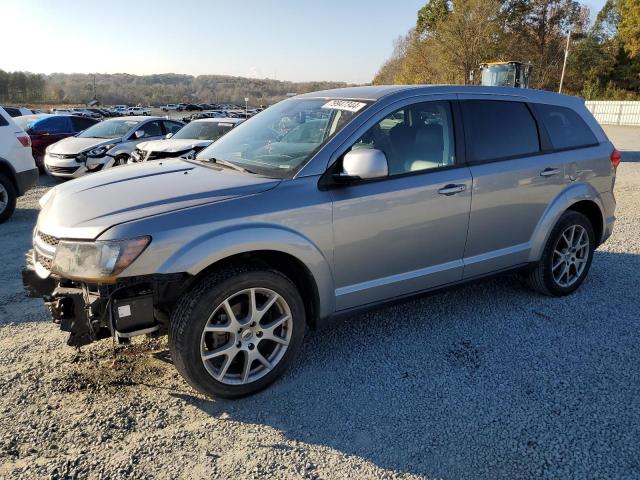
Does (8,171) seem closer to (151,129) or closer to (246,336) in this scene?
(151,129)

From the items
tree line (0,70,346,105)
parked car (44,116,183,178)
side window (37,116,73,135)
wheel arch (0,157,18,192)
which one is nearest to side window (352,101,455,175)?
wheel arch (0,157,18,192)

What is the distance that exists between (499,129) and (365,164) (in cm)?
160

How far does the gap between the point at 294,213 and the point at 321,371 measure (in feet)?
3.61

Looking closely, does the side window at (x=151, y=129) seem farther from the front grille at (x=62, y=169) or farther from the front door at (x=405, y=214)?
the front door at (x=405, y=214)

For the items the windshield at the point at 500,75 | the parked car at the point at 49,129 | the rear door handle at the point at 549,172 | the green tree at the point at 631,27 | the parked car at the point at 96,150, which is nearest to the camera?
the rear door handle at the point at 549,172

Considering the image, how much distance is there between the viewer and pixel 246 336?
9.75ft

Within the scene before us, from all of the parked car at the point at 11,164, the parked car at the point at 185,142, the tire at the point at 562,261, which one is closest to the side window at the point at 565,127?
the tire at the point at 562,261

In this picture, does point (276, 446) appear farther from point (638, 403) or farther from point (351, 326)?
point (638, 403)

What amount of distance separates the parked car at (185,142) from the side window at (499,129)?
498 centimetres

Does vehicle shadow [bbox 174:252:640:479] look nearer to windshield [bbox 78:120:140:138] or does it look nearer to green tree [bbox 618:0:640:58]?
windshield [bbox 78:120:140:138]

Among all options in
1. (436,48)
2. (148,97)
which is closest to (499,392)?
(436,48)

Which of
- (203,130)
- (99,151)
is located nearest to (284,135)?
(203,130)

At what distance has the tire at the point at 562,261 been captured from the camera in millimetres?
4395

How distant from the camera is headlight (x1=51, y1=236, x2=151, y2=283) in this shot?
254cm
